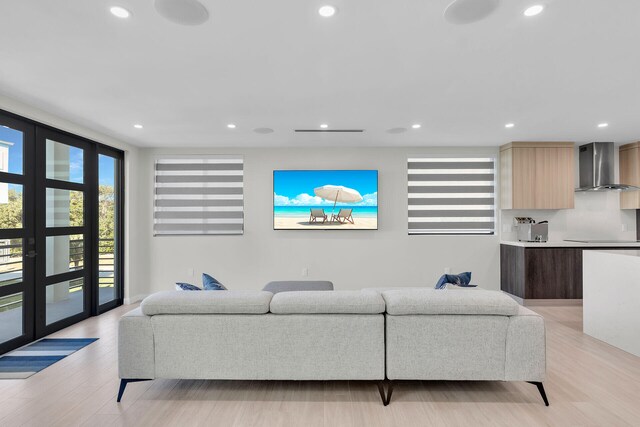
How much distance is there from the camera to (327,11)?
1.91m

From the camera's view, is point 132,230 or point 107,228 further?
point 132,230

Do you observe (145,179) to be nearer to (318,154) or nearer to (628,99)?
(318,154)

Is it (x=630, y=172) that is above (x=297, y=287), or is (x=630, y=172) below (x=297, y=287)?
above

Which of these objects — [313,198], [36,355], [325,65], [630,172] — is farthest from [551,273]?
[36,355]

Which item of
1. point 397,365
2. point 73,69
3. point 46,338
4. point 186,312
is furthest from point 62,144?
point 397,365

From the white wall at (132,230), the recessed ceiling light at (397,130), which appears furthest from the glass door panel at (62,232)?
the recessed ceiling light at (397,130)

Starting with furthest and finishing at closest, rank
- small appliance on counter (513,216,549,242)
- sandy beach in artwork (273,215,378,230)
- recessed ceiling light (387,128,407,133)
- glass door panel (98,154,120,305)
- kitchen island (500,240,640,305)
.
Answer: sandy beach in artwork (273,215,378,230), small appliance on counter (513,216,549,242), kitchen island (500,240,640,305), glass door panel (98,154,120,305), recessed ceiling light (387,128,407,133)

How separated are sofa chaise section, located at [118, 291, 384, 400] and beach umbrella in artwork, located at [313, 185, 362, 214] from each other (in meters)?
3.19

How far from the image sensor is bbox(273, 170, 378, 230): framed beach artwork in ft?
17.5

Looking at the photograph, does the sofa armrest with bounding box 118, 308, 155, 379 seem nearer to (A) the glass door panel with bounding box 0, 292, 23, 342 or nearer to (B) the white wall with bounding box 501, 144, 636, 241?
(A) the glass door panel with bounding box 0, 292, 23, 342

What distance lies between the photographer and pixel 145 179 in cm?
539

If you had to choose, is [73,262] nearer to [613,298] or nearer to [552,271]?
[613,298]

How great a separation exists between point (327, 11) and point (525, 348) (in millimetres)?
2410

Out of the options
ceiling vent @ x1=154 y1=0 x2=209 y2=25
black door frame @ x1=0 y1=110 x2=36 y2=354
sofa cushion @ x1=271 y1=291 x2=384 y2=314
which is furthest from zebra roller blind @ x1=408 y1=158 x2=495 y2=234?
black door frame @ x1=0 y1=110 x2=36 y2=354
